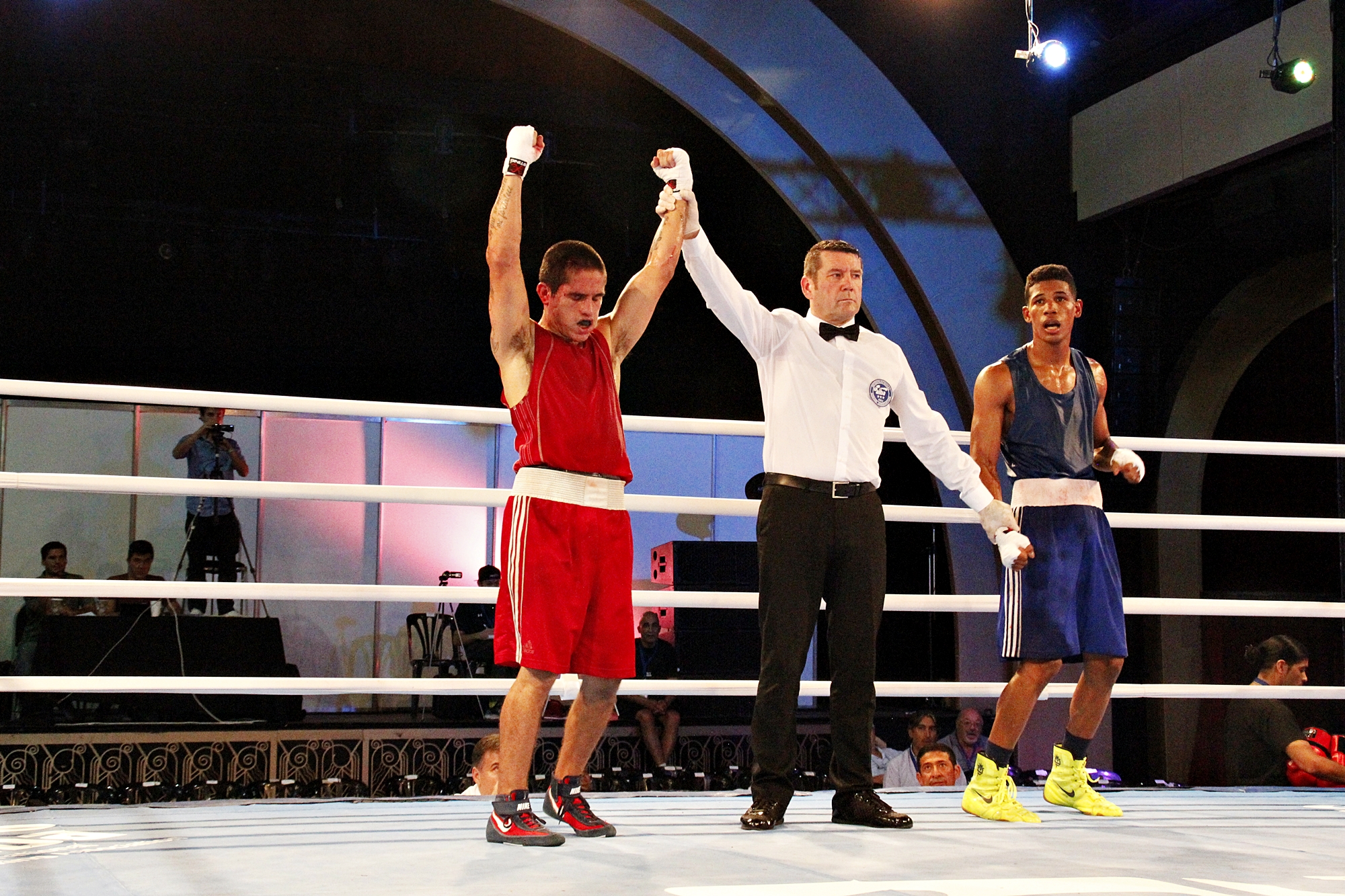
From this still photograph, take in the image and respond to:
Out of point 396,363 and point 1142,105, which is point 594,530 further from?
point 396,363

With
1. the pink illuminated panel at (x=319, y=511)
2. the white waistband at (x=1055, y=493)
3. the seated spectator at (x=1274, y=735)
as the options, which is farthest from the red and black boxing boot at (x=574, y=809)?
the pink illuminated panel at (x=319, y=511)

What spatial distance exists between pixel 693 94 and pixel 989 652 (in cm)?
397

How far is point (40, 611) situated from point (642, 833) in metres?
6.81

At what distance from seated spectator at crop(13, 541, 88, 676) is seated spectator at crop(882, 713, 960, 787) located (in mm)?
4931

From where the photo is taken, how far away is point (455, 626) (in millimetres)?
9992

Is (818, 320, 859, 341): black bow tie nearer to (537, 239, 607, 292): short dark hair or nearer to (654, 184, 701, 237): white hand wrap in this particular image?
(654, 184, 701, 237): white hand wrap

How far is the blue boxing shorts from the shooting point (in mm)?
3299

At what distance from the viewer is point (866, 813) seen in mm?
2990

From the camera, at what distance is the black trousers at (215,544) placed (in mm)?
9648

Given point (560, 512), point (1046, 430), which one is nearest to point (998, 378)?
point (1046, 430)

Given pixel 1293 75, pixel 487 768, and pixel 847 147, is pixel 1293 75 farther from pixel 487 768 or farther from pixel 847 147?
pixel 487 768

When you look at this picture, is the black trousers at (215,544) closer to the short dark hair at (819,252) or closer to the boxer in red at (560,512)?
the boxer in red at (560,512)

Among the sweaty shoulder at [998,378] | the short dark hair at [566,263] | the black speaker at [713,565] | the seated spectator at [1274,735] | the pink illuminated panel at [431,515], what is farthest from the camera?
the pink illuminated panel at [431,515]

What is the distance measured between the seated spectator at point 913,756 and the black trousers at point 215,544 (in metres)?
5.32
